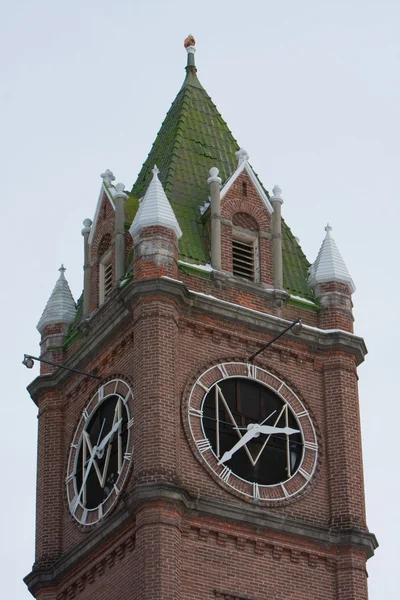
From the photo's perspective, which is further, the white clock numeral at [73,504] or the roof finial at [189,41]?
the roof finial at [189,41]

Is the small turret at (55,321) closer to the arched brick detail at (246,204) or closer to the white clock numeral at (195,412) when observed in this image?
the arched brick detail at (246,204)

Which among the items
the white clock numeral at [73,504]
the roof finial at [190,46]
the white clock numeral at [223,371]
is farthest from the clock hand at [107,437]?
the roof finial at [190,46]

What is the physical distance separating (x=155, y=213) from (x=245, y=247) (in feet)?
11.6

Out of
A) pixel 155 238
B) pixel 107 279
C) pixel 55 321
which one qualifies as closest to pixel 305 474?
pixel 155 238

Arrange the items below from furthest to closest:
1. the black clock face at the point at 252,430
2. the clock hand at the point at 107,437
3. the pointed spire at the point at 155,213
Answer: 1. the pointed spire at the point at 155,213
2. the clock hand at the point at 107,437
3. the black clock face at the point at 252,430

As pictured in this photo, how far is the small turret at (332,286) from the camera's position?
171ft

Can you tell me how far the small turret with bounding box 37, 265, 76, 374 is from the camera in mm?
53594

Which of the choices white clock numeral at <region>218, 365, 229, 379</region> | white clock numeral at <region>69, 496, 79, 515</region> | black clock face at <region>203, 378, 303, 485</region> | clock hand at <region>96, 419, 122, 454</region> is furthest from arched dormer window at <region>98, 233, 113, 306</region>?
white clock numeral at <region>69, 496, 79, 515</region>

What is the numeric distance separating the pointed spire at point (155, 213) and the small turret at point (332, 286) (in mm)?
4327

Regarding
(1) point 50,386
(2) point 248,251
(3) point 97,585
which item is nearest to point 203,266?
(2) point 248,251

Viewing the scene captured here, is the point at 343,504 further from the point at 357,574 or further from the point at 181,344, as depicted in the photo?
the point at 181,344

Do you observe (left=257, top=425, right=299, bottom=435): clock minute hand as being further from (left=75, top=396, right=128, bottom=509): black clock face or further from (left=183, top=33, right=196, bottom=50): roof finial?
(left=183, top=33, right=196, bottom=50): roof finial

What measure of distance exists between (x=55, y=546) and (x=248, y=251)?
926 cm

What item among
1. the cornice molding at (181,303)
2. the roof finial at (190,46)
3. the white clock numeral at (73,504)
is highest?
the roof finial at (190,46)
